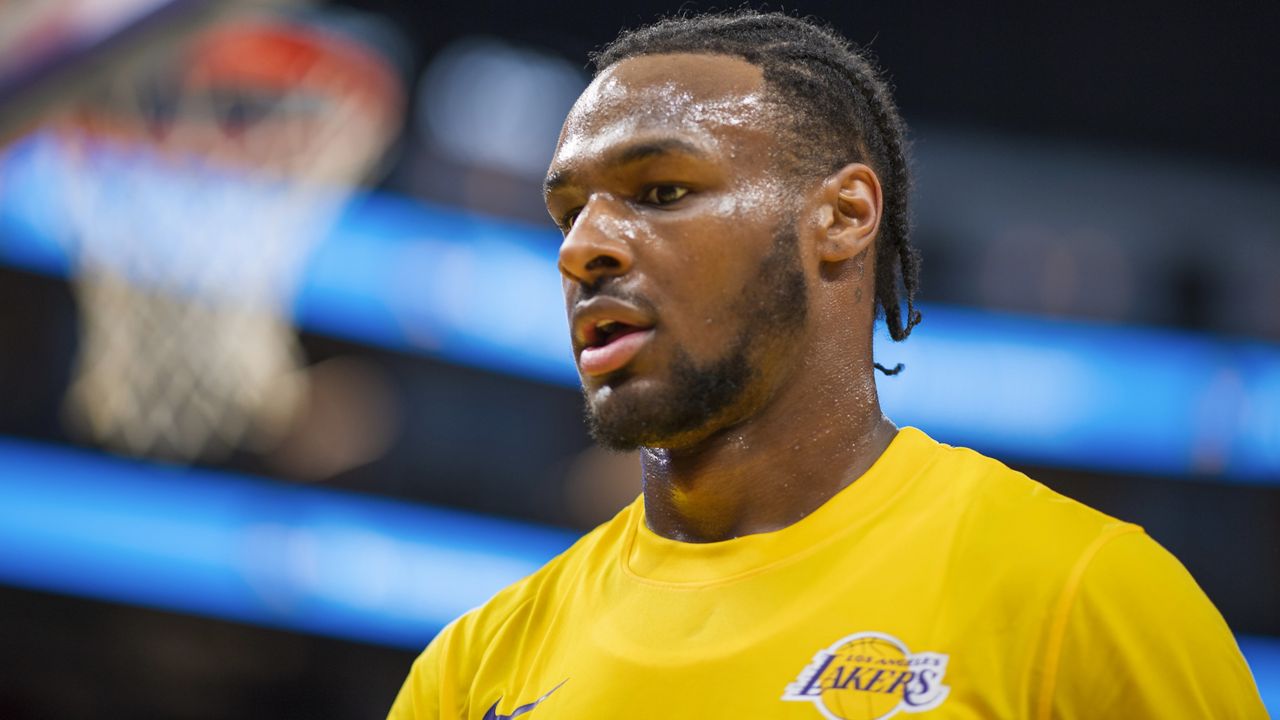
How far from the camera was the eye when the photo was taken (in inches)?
81.4

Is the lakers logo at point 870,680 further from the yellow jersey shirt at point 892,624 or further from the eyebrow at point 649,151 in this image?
the eyebrow at point 649,151

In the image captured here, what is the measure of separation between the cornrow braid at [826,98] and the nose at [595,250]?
326mm

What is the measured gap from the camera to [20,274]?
22.3ft

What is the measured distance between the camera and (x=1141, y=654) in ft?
5.37

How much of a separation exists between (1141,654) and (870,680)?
34 cm

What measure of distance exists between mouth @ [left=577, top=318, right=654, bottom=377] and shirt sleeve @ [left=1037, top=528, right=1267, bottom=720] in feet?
2.40

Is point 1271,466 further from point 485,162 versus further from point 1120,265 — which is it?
point 485,162

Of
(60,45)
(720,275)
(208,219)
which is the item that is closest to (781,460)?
(720,275)

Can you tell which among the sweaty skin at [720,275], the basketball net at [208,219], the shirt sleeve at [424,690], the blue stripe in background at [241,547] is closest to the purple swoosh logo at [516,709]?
the shirt sleeve at [424,690]

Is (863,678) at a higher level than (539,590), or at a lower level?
higher

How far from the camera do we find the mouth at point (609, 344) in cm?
204

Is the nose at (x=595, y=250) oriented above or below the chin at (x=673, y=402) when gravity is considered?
above

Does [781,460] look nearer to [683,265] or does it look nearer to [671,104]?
[683,265]

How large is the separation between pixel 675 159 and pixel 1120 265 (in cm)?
566
